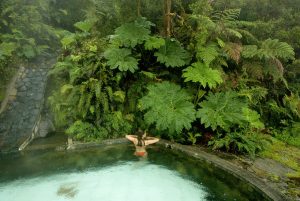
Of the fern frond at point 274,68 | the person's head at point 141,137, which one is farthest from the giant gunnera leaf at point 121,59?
the fern frond at point 274,68

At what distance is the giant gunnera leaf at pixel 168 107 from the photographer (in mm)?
7434

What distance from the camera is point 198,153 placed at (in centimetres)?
725

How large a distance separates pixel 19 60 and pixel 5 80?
1.30 meters

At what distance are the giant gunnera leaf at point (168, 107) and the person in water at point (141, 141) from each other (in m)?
0.34

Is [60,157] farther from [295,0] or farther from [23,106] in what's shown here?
[295,0]

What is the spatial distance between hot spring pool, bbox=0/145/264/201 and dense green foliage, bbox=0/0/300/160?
2.50 ft

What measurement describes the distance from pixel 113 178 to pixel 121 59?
3.26m

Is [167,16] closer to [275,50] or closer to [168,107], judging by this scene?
[168,107]

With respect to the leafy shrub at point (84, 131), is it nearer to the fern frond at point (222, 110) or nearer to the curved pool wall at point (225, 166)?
the curved pool wall at point (225, 166)

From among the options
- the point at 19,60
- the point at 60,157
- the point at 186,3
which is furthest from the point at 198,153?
the point at 19,60

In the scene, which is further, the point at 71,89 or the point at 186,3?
the point at 186,3

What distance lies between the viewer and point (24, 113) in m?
8.64

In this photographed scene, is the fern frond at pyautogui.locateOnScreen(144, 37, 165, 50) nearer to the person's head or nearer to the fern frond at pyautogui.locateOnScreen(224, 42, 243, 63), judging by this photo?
the fern frond at pyautogui.locateOnScreen(224, 42, 243, 63)

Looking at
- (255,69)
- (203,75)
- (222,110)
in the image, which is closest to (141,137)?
(222,110)
